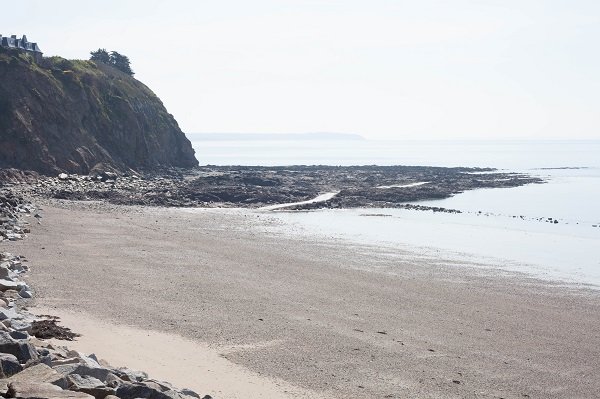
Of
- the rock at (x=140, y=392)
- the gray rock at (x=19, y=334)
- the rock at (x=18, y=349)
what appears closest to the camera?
the rock at (x=140, y=392)

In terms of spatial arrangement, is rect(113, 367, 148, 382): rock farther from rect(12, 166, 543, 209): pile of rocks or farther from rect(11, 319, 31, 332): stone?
rect(12, 166, 543, 209): pile of rocks

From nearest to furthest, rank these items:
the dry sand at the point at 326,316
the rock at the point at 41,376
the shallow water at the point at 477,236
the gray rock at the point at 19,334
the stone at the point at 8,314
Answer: the rock at the point at 41,376
the gray rock at the point at 19,334
the stone at the point at 8,314
the dry sand at the point at 326,316
the shallow water at the point at 477,236

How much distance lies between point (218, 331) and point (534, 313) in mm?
10464

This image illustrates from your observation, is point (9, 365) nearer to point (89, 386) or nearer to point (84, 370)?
point (84, 370)

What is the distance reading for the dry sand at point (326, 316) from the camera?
13.9 m

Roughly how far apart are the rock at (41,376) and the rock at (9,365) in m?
0.21

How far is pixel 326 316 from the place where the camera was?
61.6ft

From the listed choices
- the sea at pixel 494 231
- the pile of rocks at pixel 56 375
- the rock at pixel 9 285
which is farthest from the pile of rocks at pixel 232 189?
the pile of rocks at pixel 56 375

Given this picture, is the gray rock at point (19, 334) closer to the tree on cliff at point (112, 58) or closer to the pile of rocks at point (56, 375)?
the pile of rocks at point (56, 375)

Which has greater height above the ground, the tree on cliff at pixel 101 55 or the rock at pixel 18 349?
the tree on cliff at pixel 101 55

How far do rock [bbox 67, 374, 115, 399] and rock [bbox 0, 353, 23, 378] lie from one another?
30.8 inches

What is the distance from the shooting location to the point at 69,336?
14414mm

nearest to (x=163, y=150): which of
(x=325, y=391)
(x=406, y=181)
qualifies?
(x=406, y=181)

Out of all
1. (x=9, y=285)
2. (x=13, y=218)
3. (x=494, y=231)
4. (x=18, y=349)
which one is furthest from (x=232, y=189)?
(x=18, y=349)
